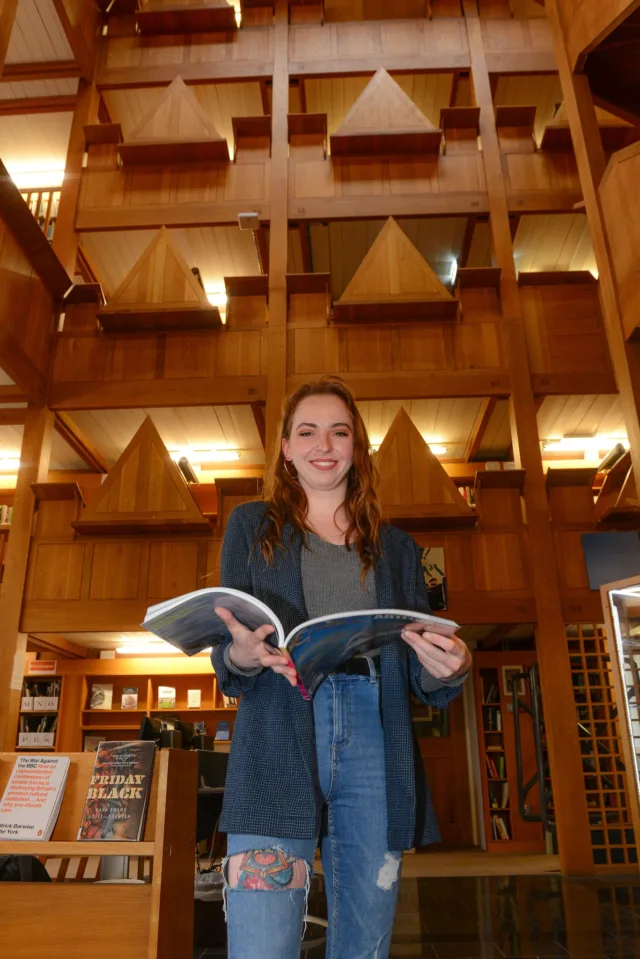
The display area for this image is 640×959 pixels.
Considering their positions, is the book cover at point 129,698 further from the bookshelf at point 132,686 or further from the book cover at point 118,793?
the book cover at point 118,793

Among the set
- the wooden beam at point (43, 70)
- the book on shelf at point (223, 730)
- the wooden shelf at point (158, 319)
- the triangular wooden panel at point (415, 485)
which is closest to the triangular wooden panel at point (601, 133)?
the triangular wooden panel at point (415, 485)

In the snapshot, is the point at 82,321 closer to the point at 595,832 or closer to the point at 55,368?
the point at 55,368

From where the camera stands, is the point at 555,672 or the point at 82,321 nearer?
the point at 555,672

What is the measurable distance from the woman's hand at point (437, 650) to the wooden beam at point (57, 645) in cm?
613

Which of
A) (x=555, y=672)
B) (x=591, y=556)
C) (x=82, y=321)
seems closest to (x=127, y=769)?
(x=555, y=672)

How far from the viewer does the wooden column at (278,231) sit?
682 cm

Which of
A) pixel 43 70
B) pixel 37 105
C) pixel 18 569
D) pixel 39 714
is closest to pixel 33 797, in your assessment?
pixel 18 569

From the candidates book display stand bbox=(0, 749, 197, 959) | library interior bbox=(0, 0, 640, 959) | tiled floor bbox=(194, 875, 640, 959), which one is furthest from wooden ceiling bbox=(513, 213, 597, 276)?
book display stand bbox=(0, 749, 197, 959)

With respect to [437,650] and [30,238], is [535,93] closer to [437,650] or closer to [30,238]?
[30,238]

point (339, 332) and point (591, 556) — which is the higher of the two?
point (339, 332)

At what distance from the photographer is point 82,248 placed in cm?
844

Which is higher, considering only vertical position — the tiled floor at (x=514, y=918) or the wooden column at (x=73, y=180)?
the wooden column at (x=73, y=180)

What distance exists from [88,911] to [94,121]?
8778 mm

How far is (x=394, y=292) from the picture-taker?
7.07 metres
